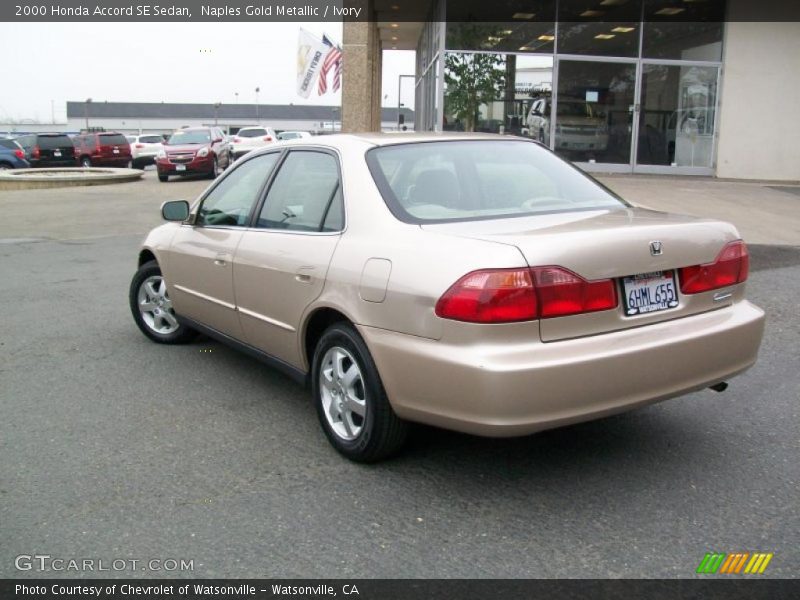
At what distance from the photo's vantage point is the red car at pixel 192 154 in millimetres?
23844

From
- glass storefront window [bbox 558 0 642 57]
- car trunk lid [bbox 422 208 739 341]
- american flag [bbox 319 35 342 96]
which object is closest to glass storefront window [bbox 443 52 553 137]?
glass storefront window [bbox 558 0 642 57]

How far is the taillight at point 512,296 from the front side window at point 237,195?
78.6 inches

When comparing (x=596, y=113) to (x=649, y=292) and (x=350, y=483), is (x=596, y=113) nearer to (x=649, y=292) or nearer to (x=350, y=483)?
(x=649, y=292)

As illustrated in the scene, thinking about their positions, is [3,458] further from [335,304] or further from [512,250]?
[512,250]

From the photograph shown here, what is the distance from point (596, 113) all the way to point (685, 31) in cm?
288

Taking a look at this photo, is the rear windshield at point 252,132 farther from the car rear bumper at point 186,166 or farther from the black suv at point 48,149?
the car rear bumper at point 186,166

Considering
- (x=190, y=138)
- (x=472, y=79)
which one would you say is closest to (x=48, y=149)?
(x=190, y=138)

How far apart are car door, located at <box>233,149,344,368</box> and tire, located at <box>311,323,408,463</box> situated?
0.82 ft

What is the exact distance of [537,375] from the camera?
316 centimetres

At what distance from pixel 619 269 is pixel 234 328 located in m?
2.40

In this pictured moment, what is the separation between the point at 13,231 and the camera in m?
13.2

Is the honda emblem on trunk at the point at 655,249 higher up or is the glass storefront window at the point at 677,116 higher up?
the glass storefront window at the point at 677,116

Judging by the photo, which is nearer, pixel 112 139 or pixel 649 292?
pixel 649 292

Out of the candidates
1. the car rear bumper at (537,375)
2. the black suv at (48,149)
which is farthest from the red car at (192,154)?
the car rear bumper at (537,375)
